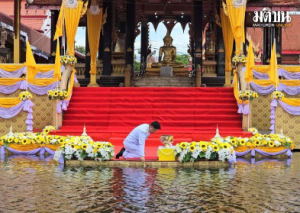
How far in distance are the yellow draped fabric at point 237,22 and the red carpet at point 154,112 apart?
6.05ft

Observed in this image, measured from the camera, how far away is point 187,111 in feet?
57.0

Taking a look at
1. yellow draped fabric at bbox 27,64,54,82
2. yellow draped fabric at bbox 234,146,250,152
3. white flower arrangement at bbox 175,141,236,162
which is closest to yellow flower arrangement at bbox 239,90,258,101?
yellow draped fabric at bbox 234,146,250,152

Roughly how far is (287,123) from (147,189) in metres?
8.42

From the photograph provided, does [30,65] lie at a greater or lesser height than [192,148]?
greater

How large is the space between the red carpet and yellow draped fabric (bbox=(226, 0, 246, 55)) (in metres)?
1.84

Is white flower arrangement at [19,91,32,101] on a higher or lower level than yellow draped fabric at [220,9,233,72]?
lower

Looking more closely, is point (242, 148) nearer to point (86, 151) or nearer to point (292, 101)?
point (292, 101)

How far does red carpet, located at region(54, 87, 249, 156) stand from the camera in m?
15.8

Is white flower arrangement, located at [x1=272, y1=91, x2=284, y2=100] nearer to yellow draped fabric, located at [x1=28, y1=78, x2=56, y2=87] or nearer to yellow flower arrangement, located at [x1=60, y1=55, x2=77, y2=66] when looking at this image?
yellow flower arrangement, located at [x1=60, y1=55, x2=77, y2=66]

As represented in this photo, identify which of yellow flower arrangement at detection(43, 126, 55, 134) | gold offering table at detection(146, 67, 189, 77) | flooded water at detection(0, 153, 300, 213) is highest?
gold offering table at detection(146, 67, 189, 77)

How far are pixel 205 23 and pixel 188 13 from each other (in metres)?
2.24

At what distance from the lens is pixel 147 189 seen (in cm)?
873

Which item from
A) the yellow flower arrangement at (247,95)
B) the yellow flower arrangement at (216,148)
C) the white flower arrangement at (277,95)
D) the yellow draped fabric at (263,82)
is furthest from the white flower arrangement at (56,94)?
the yellow flower arrangement at (216,148)

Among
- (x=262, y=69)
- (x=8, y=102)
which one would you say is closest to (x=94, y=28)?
(x=8, y=102)
